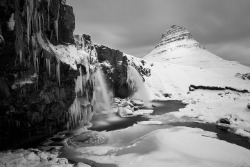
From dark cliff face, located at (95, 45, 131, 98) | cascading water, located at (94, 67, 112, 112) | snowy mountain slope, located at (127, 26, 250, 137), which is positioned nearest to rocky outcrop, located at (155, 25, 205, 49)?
snowy mountain slope, located at (127, 26, 250, 137)

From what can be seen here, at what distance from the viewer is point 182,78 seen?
54000 mm

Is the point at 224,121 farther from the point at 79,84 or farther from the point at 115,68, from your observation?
the point at 115,68

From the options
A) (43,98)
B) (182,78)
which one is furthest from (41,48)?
(182,78)

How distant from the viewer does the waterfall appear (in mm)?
41522

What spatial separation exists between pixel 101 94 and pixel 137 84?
565 inches

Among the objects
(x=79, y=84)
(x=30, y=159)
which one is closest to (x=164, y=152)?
(x=30, y=159)

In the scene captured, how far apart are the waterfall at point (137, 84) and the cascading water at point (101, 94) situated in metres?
8.27

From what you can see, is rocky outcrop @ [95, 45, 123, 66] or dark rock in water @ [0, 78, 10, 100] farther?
rocky outcrop @ [95, 45, 123, 66]

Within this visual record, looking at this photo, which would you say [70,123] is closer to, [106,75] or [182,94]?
[106,75]

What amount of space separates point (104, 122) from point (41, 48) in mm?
11587

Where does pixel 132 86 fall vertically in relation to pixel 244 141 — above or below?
above

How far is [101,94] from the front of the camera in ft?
104

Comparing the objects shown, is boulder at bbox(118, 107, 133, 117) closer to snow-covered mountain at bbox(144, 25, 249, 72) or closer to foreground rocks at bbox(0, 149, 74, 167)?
foreground rocks at bbox(0, 149, 74, 167)

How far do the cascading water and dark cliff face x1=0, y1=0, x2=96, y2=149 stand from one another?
9001 millimetres
